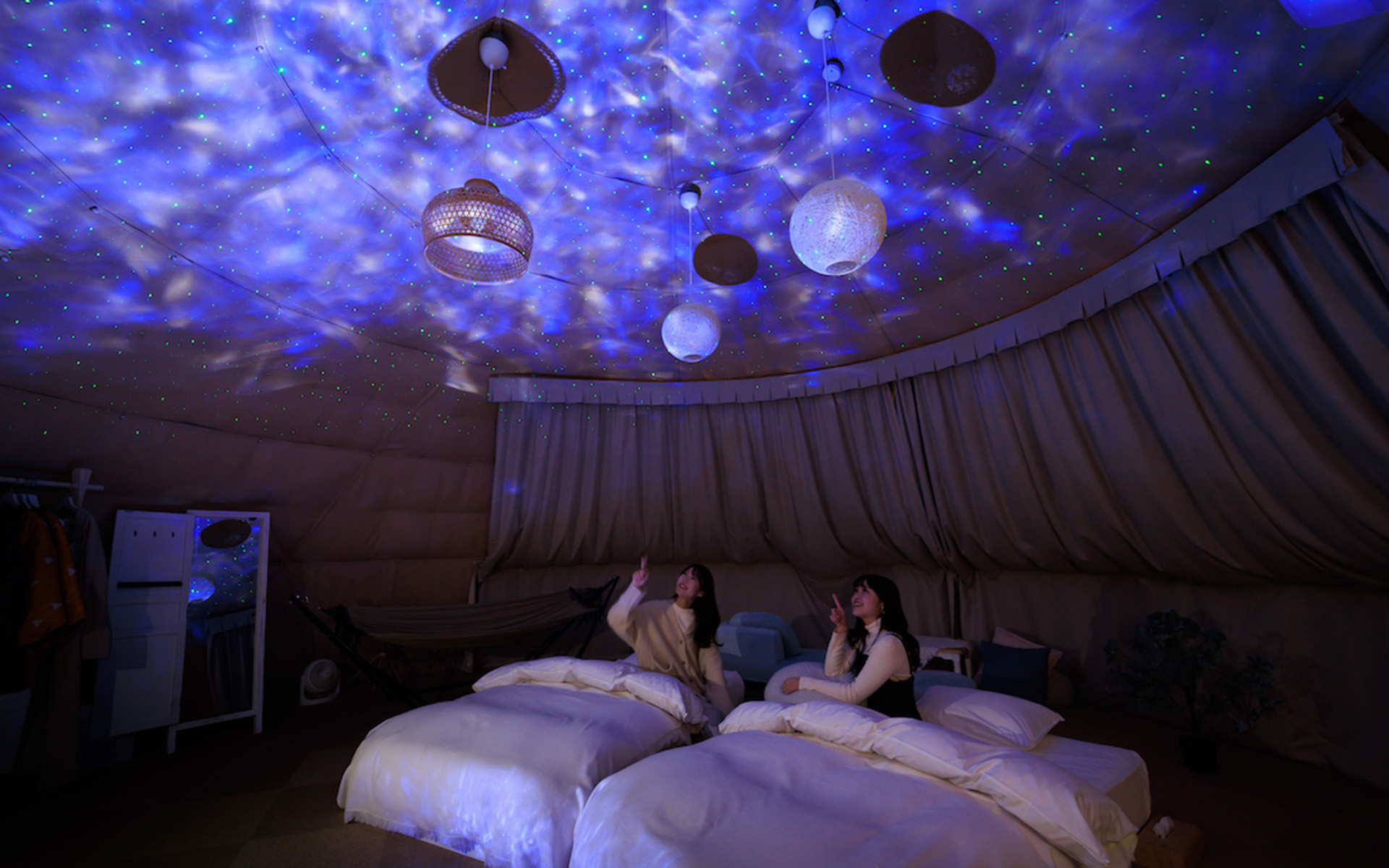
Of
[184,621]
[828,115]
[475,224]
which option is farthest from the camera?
[184,621]

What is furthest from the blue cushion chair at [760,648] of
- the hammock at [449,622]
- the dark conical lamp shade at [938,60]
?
the dark conical lamp shade at [938,60]

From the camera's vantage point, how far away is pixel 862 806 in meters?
1.63

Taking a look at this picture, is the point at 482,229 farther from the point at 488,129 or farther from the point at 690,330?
the point at 690,330

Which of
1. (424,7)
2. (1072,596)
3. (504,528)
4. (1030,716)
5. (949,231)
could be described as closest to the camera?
(424,7)

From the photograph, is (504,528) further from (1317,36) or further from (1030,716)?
(1317,36)

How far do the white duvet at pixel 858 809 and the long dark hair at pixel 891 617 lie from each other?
0.48m

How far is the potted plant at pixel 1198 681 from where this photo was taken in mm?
3068

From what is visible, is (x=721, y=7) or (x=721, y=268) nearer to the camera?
(x=721, y=7)

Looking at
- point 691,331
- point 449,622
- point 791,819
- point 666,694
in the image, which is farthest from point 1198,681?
point 449,622

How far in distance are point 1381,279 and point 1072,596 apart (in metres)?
2.65

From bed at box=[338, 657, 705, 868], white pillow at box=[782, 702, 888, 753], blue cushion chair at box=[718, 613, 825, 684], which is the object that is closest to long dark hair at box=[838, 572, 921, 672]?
white pillow at box=[782, 702, 888, 753]

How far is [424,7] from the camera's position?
2.18 meters

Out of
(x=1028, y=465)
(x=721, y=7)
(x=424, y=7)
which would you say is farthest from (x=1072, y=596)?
(x=424, y=7)

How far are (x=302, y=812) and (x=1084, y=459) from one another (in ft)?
14.7
